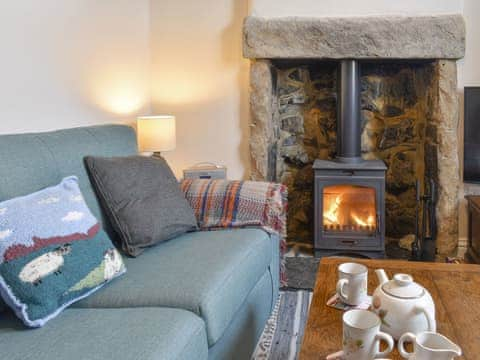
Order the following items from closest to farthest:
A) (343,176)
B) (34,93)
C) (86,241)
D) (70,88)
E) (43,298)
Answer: (43,298)
(86,241)
(34,93)
(70,88)
(343,176)

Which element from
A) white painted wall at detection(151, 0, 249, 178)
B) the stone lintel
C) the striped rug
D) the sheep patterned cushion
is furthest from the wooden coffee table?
white painted wall at detection(151, 0, 249, 178)

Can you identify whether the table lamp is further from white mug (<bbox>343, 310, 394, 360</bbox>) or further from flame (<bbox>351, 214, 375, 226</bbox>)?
white mug (<bbox>343, 310, 394, 360</bbox>)

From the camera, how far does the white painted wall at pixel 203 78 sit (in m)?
3.45

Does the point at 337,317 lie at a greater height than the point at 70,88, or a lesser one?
lesser

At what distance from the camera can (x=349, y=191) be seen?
3250mm

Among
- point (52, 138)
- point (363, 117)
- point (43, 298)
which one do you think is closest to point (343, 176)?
point (363, 117)

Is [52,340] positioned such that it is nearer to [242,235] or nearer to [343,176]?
[242,235]

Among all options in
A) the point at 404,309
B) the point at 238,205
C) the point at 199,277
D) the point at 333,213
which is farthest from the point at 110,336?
the point at 333,213

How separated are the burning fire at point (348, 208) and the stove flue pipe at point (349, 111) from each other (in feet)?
0.73

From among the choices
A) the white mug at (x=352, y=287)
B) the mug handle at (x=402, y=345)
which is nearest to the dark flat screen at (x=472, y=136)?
the white mug at (x=352, y=287)

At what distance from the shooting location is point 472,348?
113 centimetres

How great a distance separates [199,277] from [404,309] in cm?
69

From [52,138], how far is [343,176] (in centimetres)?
186

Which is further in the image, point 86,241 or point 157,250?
point 157,250
